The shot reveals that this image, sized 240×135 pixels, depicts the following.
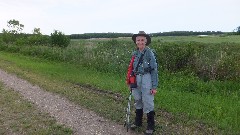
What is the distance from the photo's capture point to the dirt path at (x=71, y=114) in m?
8.69

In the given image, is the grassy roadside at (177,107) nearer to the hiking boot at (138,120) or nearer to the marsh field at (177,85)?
the marsh field at (177,85)

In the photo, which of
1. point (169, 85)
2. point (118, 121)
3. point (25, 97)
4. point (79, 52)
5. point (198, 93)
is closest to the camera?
point (118, 121)

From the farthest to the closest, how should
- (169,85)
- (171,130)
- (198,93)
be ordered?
(169,85)
(198,93)
(171,130)

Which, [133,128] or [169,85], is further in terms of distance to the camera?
[169,85]

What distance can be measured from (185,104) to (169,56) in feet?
28.1

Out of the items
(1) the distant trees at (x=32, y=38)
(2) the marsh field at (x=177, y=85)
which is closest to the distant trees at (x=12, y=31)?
(1) the distant trees at (x=32, y=38)

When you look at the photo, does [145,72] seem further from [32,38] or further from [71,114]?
[32,38]

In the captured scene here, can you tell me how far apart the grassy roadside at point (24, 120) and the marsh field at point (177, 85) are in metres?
1.47

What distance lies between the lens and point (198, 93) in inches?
559

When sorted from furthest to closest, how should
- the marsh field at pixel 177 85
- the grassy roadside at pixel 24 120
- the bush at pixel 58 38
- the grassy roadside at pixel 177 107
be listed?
the bush at pixel 58 38
the marsh field at pixel 177 85
the grassy roadside at pixel 177 107
the grassy roadside at pixel 24 120

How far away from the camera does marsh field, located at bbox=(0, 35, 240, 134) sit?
9469 millimetres

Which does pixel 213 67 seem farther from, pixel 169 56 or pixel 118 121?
pixel 118 121

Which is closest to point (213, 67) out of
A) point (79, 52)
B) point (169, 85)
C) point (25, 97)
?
point (169, 85)

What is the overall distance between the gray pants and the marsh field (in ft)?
2.18
